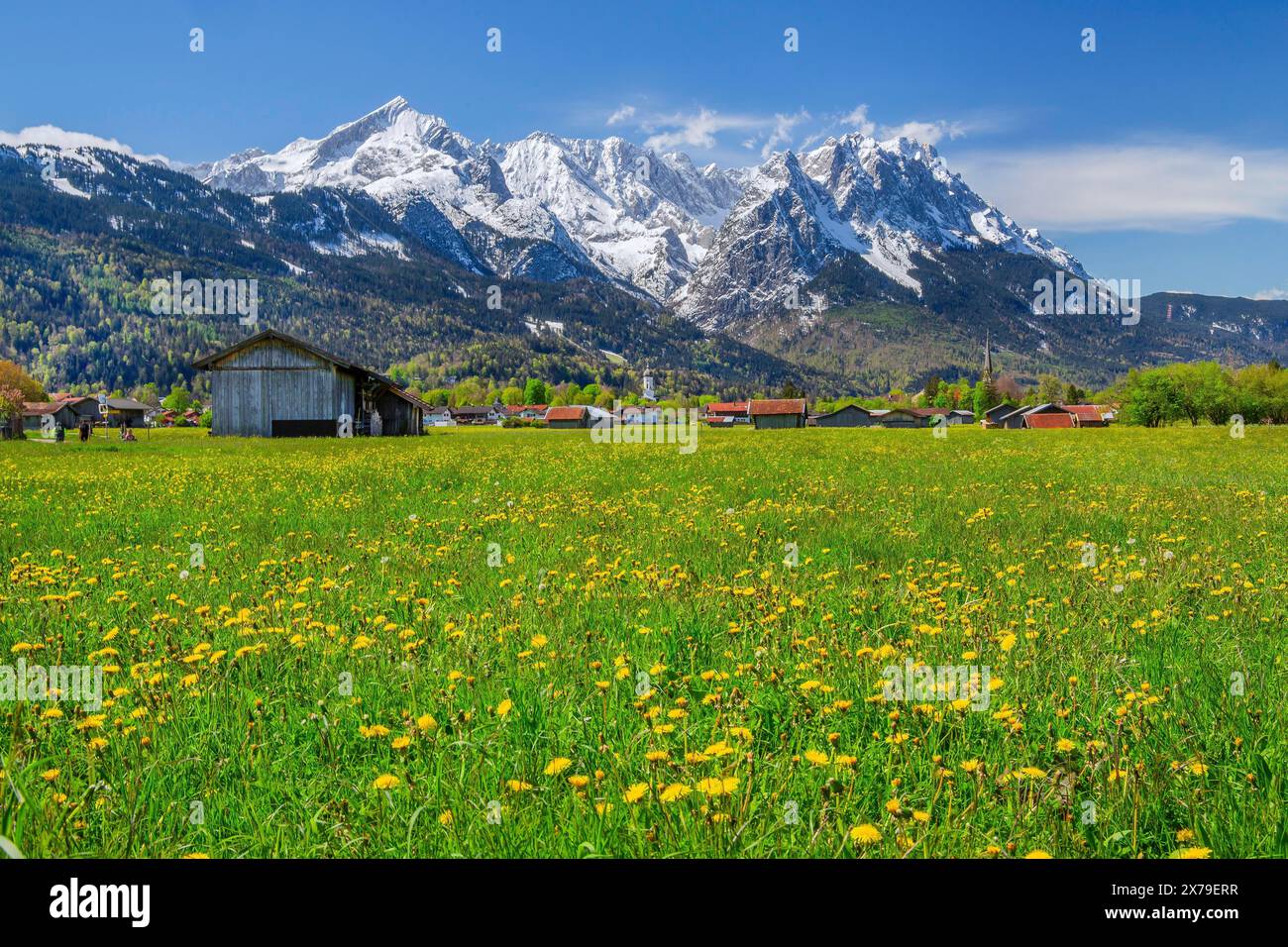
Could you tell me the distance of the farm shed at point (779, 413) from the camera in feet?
448

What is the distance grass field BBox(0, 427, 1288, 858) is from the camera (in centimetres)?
286

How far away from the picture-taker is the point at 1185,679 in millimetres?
4340

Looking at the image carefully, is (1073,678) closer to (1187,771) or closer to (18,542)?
(1187,771)

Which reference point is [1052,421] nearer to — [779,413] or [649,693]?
[779,413]

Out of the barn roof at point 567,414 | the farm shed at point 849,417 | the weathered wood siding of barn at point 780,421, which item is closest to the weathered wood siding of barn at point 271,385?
the weathered wood siding of barn at point 780,421

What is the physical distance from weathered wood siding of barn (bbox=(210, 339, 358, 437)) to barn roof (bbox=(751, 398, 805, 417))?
92051 millimetres

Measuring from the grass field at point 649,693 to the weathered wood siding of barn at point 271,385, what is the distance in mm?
49657

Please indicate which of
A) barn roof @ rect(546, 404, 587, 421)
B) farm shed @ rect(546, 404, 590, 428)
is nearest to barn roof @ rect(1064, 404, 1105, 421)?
farm shed @ rect(546, 404, 590, 428)

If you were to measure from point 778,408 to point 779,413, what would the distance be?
52.2 inches

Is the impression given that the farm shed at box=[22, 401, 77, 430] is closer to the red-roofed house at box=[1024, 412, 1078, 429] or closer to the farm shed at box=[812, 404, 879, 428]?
the farm shed at box=[812, 404, 879, 428]

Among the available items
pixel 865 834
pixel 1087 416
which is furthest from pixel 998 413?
pixel 865 834

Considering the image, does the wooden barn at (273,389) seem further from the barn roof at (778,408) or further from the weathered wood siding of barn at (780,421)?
the weathered wood siding of barn at (780,421)
